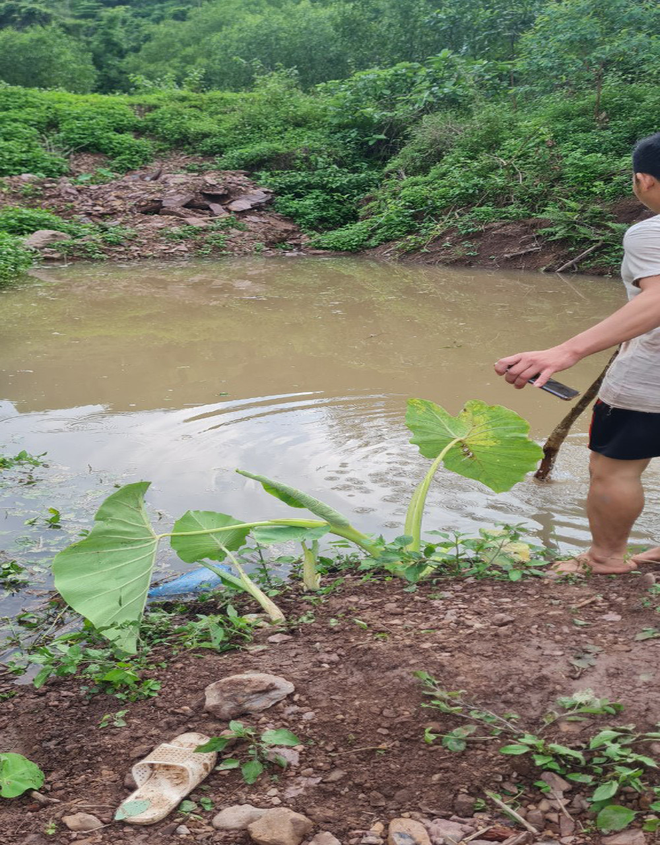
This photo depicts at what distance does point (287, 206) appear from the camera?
14953 mm

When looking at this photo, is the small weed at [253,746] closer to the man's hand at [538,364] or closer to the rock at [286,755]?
the rock at [286,755]

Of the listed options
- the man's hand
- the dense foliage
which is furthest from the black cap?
the dense foliage

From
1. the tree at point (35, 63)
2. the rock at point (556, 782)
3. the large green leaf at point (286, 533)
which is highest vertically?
the tree at point (35, 63)

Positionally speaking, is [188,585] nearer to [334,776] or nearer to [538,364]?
[334,776]

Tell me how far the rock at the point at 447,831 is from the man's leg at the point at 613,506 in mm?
1358

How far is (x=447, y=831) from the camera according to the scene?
5.03 ft

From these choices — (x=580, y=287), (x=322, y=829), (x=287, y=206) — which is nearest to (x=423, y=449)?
(x=322, y=829)

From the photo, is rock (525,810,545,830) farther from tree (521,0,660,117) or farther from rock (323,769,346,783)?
tree (521,0,660,117)

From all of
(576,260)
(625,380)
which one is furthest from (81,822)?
(576,260)

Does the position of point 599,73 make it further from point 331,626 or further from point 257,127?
point 331,626

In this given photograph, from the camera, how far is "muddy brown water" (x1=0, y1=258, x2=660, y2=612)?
386 centimetres

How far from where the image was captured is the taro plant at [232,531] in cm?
243

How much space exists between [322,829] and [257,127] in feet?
59.6

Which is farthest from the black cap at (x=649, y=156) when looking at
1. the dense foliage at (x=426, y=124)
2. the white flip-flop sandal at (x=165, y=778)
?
the dense foliage at (x=426, y=124)
